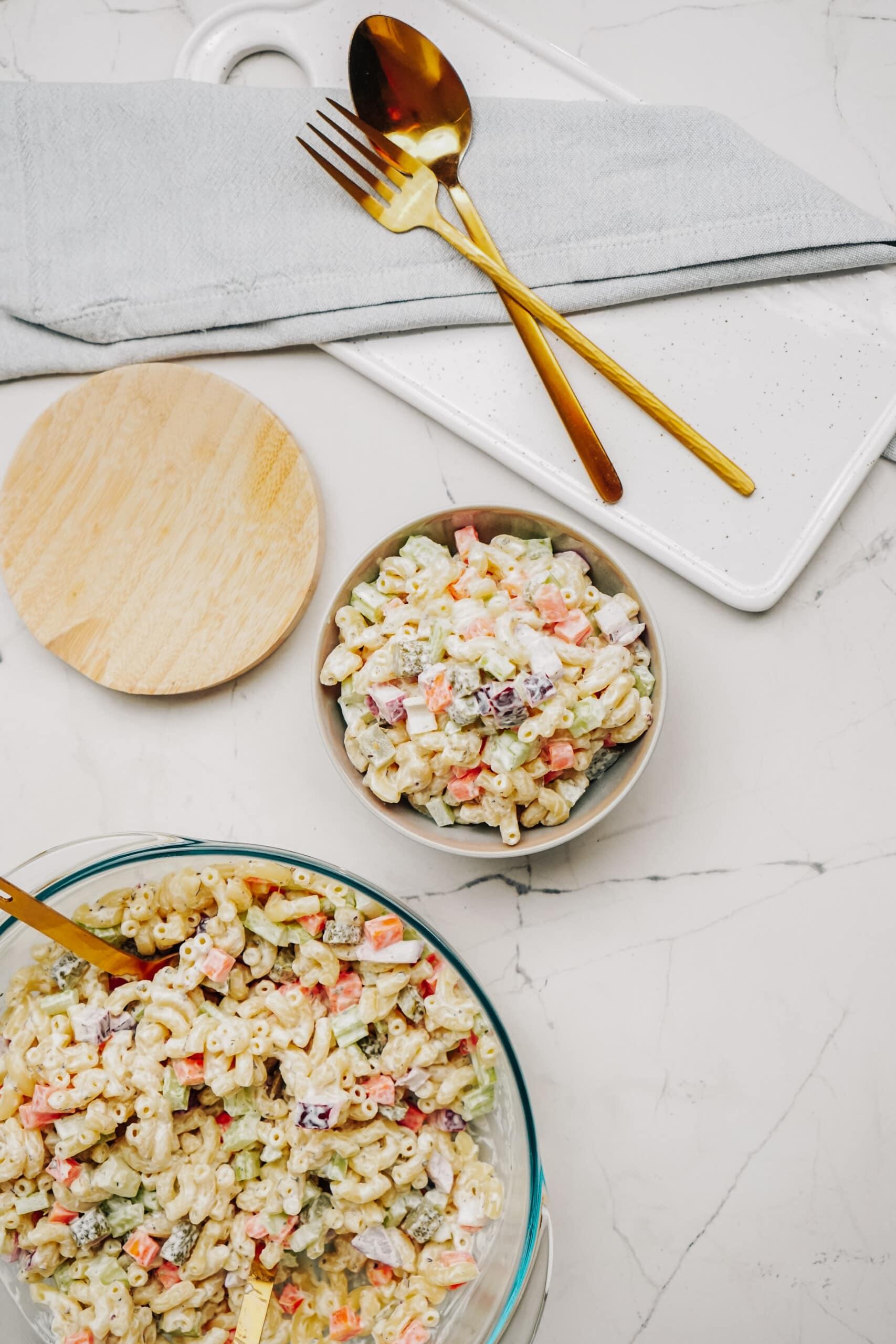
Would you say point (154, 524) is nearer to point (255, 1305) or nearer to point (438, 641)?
point (438, 641)

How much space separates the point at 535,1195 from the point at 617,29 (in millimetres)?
1239

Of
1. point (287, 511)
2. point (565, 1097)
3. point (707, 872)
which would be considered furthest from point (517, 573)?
point (565, 1097)

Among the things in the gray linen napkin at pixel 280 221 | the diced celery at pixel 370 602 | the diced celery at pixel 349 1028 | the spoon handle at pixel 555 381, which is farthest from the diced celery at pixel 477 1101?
the gray linen napkin at pixel 280 221

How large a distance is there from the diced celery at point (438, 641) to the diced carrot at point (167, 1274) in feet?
2.04

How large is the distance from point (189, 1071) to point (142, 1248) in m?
0.17

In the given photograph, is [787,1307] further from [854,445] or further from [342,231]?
[342,231]

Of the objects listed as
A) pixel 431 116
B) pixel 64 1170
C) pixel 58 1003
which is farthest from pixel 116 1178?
pixel 431 116

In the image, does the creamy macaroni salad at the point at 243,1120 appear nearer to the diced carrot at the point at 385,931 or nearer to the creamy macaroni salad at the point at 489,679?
the diced carrot at the point at 385,931

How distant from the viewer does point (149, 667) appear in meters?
1.12

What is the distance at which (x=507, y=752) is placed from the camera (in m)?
0.94

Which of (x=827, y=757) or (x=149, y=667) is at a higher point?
(x=827, y=757)

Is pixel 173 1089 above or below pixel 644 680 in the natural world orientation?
below

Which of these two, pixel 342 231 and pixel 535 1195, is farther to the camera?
pixel 342 231

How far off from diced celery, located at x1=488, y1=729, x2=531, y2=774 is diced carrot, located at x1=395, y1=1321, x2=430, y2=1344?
52 centimetres
